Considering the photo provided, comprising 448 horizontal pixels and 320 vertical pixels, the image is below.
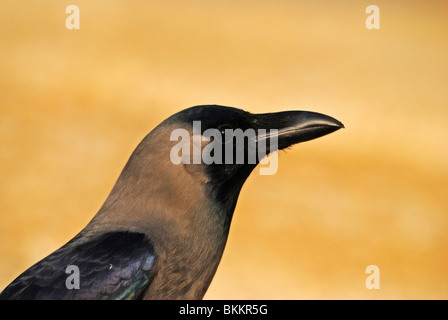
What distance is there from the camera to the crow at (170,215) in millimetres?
1514

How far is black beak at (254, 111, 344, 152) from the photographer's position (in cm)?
158

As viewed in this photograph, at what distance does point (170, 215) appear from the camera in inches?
61.2

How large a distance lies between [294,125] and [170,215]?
36 cm

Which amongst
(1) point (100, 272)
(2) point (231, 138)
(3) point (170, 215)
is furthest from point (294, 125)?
(1) point (100, 272)

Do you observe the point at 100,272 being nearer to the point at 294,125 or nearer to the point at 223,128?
the point at 223,128

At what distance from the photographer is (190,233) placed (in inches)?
60.6

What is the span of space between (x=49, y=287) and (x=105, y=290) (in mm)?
128

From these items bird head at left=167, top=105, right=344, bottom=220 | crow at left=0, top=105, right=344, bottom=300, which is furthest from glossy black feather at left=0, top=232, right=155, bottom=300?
bird head at left=167, top=105, right=344, bottom=220

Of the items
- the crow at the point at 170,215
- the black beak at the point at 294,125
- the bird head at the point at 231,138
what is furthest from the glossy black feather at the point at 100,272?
the black beak at the point at 294,125
